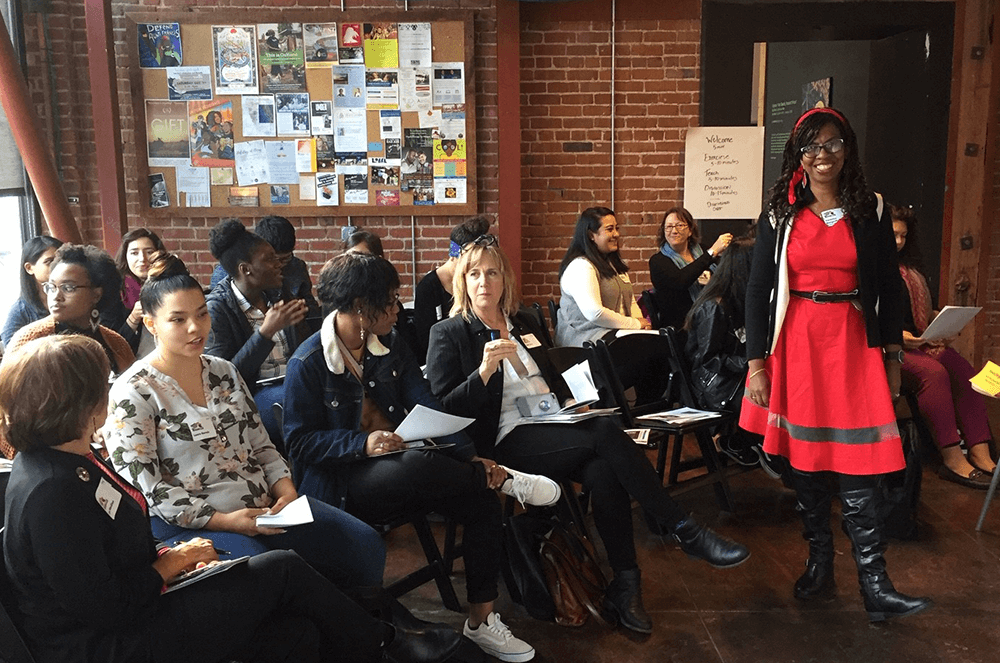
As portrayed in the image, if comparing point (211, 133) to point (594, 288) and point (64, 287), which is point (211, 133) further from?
point (64, 287)

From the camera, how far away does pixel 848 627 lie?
2.88 m

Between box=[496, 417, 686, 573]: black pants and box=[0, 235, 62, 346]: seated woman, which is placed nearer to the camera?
box=[496, 417, 686, 573]: black pants

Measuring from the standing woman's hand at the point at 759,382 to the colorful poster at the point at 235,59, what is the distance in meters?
4.05

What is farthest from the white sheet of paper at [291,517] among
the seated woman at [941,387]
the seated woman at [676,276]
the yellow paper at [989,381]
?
the seated woman at [676,276]

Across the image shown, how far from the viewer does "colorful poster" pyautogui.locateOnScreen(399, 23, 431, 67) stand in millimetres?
5785

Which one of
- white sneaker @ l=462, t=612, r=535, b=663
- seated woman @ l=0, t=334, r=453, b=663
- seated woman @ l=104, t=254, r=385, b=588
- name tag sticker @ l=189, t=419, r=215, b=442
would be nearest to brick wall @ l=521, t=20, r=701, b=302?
white sneaker @ l=462, t=612, r=535, b=663

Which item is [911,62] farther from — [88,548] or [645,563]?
[88,548]

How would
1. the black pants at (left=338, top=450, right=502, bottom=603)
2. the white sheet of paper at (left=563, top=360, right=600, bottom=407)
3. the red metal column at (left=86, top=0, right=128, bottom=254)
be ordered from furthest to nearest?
1. the red metal column at (left=86, top=0, right=128, bottom=254)
2. the white sheet of paper at (left=563, top=360, right=600, bottom=407)
3. the black pants at (left=338, top=450, right=502, bottom=603)

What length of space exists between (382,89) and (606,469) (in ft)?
12.2

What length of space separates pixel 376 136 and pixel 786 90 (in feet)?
12.6

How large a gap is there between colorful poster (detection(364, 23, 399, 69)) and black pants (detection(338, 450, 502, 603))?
3774 millimetres

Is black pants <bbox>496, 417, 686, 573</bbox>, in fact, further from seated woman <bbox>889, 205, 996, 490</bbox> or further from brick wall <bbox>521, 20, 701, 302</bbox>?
brick wall <bbox>521, 20, 701, 302</bbox>

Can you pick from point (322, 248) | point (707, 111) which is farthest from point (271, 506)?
point (707, 111)

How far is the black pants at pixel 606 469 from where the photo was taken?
9.55ft
